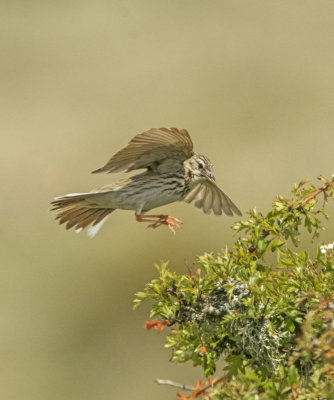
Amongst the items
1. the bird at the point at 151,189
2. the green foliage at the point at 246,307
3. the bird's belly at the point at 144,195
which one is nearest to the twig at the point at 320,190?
the green foliage at the point at 246,307

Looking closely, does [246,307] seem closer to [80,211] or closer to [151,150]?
[151,150]

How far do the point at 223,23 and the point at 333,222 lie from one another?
35.7 ft

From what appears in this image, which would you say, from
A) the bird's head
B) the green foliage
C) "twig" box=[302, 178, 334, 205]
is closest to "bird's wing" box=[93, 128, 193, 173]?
the bird's head

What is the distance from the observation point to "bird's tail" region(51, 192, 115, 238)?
633cm

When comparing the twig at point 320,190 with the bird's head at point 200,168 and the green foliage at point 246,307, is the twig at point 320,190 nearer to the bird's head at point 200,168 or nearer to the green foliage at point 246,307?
the green foliage at point 246,307

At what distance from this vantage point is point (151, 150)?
6.12 m

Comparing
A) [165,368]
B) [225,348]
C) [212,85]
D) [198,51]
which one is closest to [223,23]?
[198,51]

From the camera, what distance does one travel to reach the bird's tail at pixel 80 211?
633 cm

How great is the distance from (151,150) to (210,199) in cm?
84

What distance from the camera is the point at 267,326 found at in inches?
143

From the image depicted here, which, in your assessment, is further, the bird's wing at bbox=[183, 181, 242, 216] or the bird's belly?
the bird's wing at bbox=[183, 181, 242, 216]

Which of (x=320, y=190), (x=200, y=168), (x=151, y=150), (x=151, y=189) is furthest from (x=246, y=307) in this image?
(x=200, y=168)

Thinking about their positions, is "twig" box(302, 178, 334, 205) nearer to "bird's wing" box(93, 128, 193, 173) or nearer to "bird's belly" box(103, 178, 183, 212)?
"bird's wing" box(93, 128, 193, 173)

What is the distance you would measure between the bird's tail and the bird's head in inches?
31.3
